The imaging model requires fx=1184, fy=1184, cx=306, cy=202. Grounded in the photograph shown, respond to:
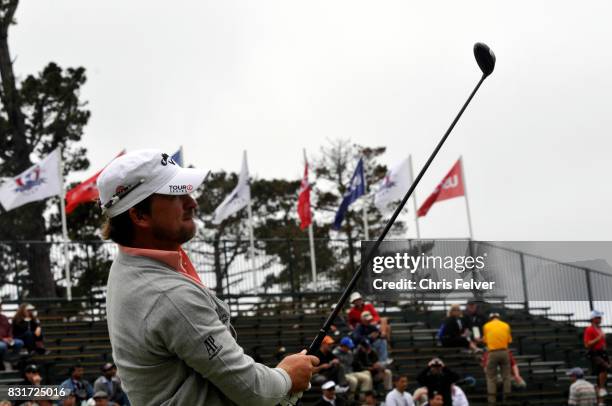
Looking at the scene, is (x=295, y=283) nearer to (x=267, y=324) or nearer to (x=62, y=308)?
(x=267, y=324)

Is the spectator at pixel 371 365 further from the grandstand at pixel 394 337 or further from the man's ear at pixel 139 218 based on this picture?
the man's ear at pixel 139 218

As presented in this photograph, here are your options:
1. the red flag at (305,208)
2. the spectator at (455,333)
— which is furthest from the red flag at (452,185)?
the spectator at (455,333)

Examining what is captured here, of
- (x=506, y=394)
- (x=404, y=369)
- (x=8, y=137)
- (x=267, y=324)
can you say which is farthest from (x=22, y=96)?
(x=506, y=394)

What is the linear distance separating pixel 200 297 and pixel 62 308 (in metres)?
21.6

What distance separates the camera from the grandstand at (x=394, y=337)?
2211 centimetres

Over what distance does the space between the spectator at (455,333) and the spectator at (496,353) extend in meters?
1.21

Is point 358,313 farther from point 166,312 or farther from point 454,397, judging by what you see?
point 166,312

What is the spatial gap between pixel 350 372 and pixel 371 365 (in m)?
0.66

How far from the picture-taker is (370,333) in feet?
70.3

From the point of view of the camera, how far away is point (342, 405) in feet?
60.7

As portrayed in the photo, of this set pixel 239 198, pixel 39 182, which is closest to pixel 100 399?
pixel 39 182

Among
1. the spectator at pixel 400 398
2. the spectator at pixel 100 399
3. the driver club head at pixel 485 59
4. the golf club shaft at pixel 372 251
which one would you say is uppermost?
the driver club head at pixel 485 59

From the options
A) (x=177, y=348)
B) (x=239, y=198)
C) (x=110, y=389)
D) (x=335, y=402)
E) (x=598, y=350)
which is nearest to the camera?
(x=177, y=348)

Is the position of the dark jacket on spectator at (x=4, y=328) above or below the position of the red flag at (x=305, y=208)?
below
